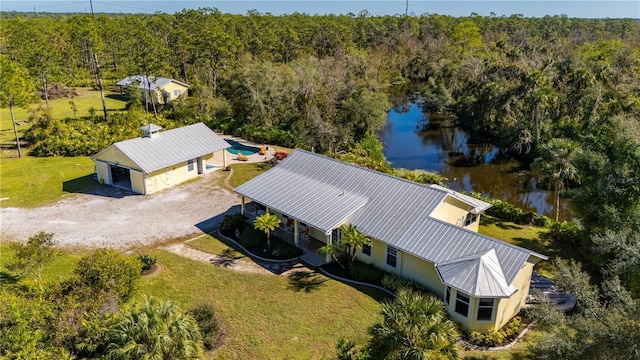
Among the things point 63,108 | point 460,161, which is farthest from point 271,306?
point 63,108

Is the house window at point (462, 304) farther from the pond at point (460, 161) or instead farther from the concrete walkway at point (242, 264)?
the pond at point (460, 161)

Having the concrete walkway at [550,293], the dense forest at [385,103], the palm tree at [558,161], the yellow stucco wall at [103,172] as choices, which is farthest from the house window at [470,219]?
the yellow stucco wall at [103,172]

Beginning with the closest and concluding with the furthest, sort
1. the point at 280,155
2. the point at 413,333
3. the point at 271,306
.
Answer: the point at 413,333 → the point at 271,306 → the point at 280,155

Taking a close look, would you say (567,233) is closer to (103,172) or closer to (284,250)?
(284,250)

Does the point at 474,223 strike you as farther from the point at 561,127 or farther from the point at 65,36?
the point at 65,36

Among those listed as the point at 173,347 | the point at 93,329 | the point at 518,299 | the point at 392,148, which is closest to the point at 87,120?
the point at 392,148

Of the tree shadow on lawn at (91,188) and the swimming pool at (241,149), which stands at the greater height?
the swimming pool at (241,149)
